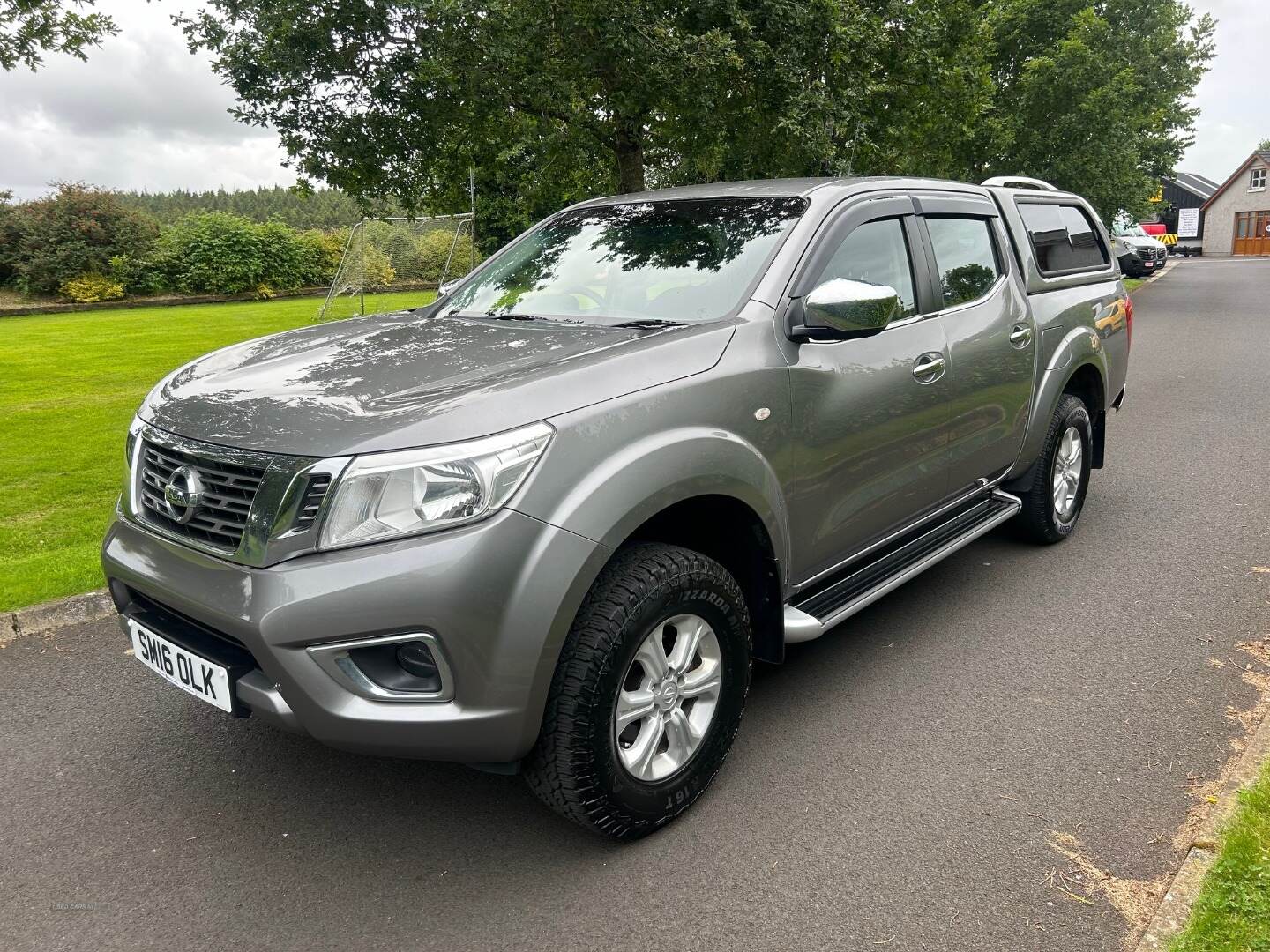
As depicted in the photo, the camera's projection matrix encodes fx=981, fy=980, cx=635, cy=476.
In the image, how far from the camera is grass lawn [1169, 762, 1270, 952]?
2.25 m

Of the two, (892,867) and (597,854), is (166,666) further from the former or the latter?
(892,867)

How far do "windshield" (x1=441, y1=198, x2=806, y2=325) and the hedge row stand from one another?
3098cm

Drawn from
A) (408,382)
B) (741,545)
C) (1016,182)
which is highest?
(1016,182)

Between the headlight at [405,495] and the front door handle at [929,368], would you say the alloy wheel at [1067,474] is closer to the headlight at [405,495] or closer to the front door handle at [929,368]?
the front door handle at [929,368]

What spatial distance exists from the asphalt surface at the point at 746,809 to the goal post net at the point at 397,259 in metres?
15.6

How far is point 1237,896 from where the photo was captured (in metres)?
2.39

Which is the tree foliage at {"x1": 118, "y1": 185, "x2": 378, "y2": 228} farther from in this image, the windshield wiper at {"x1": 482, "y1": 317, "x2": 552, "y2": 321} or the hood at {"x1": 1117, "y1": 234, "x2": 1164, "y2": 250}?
the windshield wiper at {"x1": 482, "y1": 317, "x2": 552, "y2": 321}

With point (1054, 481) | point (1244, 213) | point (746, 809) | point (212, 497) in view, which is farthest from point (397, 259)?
point (1244, 213)

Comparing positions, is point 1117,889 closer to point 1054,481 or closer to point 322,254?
point 1054,481

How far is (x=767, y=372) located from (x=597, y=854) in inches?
59.2

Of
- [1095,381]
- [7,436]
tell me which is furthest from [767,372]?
[7,436]

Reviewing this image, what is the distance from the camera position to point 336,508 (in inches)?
91.7

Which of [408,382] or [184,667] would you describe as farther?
[408,382]

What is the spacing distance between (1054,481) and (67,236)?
34.8 m
